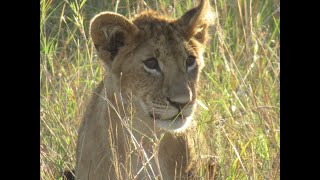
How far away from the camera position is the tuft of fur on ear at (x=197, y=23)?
455cm

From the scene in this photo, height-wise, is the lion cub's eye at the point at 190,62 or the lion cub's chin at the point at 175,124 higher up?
the lion cub's eye at the point at 190,62

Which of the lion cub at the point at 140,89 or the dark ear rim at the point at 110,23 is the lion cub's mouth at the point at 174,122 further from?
the dark ear rim at the point at 110,23

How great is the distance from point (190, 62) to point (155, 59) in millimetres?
175

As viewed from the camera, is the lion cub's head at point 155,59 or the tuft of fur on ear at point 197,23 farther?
the tuft of fur on ear at point 197,23

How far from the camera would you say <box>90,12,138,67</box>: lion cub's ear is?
4.38 m

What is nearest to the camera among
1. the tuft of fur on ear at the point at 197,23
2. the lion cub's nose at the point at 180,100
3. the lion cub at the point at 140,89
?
the lion cub's nose at the point at 180,100

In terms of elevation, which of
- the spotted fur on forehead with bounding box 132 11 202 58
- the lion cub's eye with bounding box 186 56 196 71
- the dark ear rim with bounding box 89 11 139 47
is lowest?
the lion cub's eye with bounding box 186 56 196 71

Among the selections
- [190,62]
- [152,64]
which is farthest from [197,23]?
[152,64]

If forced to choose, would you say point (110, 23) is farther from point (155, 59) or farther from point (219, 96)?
point (219, 96)

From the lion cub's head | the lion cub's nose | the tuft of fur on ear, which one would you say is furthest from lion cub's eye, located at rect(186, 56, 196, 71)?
the lion cub's nose

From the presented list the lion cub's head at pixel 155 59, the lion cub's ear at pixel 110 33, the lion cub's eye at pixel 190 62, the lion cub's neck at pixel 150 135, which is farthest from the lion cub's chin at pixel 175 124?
the lion cub's ear at pixel 110 33

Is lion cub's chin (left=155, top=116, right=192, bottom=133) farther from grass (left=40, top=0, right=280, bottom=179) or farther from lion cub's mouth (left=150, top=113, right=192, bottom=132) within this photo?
grass (left=40, top=0, right=280, bottom=179)

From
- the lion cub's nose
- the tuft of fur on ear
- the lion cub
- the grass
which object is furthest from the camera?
the grass

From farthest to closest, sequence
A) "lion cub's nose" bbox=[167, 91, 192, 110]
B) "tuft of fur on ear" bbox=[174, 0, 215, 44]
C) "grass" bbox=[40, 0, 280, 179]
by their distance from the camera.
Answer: "grass" bbox=[40, 0, 280, 179] < "tuft of fur on ear" bbox=[174, 0, 215, 44] < "lion cub's nose" bbox=[167, 91, 192, 110]
